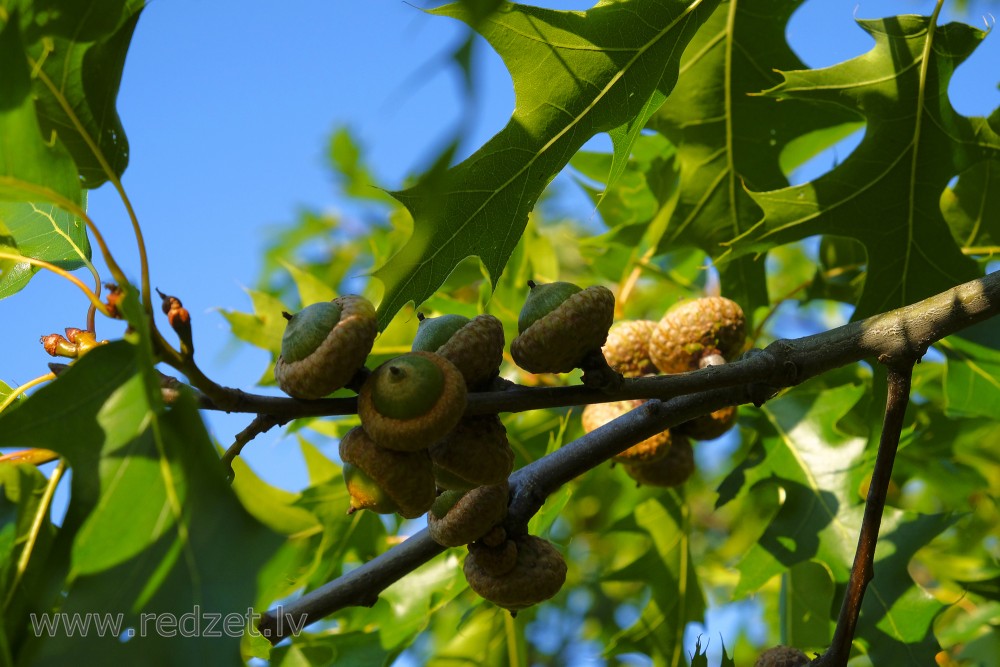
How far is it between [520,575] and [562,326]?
0.48 m

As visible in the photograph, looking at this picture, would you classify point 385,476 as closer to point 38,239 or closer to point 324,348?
point 324,348

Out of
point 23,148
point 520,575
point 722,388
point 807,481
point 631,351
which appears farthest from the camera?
point 807,481

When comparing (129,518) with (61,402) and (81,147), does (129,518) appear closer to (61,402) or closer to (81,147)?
(61,402)

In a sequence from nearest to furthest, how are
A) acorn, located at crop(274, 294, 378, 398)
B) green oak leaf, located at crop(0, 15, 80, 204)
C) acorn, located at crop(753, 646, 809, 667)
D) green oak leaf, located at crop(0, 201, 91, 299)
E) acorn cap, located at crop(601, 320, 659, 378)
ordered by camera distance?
green oak leaf, located at crop(0, 15, 80, 204) → acorn, located at crop(274, 294, 378, 398) → green oak leaf, located at crop(0, 201, 91, 299) → acorn, located at crop(753, 646, 809, 667) → acorn cap, located at crop(601, 320, 659, 378)

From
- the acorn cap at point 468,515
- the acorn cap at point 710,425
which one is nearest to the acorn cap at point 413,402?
the acorn cap at point 468,515

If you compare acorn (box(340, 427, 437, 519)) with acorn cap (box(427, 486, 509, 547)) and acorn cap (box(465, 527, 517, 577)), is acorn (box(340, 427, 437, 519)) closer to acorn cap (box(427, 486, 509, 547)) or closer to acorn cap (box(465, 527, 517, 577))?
acorn cap (box(427, 486, 509, 547))

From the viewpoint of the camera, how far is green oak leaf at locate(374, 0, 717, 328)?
5.26 ft

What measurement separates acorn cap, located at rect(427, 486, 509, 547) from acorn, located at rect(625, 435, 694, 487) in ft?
2.29

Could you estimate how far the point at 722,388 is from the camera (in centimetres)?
150

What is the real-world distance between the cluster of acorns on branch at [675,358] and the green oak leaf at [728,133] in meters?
0.28

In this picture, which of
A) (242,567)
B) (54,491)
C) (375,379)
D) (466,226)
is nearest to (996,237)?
(466,226)

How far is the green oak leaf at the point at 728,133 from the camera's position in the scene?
7.86 ft

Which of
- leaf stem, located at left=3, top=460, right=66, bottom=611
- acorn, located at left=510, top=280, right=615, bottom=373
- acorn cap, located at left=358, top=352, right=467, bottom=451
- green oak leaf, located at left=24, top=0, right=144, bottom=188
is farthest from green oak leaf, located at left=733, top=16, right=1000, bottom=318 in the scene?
leaf stem, located at left=3, top=460, right=66, bottom=611

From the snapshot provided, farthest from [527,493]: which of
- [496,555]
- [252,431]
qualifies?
[252,431]
